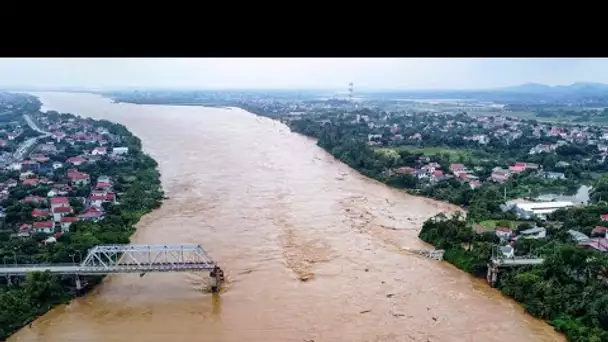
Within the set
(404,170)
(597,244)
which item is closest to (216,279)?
(597,244)

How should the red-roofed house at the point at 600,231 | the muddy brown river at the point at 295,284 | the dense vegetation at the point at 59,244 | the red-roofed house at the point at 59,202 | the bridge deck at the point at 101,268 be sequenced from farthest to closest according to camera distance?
the red-roofed house at the point at 59,202 → the red-roofed house at the point at 600,231 → the bridge deck at the point at 101,268 → the dense vegetation at the point at 59,244 → the muddy brown river at the point at 295,284

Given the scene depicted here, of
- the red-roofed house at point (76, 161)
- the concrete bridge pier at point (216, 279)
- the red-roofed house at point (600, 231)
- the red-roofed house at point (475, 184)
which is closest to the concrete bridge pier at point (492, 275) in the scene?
the red-roofed house at point (600, 231)

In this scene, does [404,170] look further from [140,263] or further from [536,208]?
[140,263]

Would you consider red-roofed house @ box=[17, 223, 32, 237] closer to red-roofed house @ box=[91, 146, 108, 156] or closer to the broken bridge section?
the broken bridge section

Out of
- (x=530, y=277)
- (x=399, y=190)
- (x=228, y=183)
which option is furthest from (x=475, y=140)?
(x=530, y=277)

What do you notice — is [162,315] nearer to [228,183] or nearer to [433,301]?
[433,301]

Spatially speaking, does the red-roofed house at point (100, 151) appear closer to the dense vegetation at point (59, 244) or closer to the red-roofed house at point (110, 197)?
the dense vegetation at point (59, 244)
